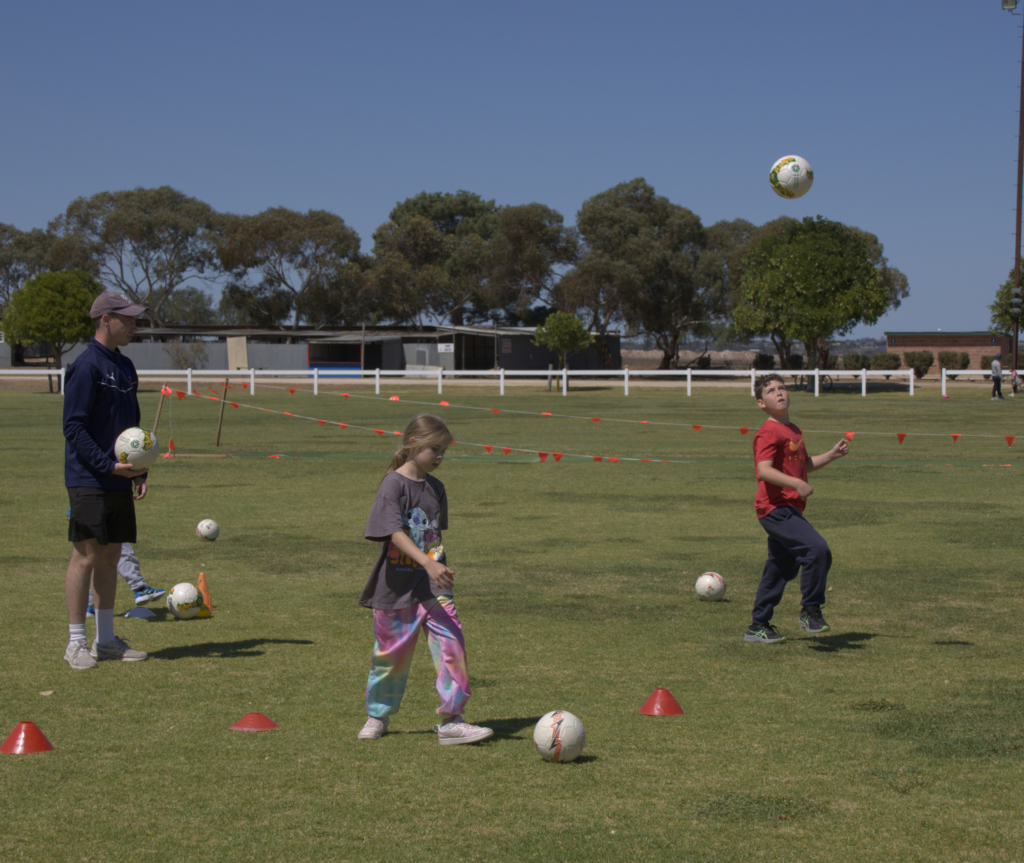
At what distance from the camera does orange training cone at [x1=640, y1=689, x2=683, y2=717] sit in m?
5.56

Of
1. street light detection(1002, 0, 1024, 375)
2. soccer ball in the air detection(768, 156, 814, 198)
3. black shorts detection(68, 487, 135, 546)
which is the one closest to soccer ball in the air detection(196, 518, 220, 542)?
black shorts detection(68, 487, 135, 546)

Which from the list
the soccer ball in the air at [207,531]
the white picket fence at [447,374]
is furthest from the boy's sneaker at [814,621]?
the white picket fence at [447,374]

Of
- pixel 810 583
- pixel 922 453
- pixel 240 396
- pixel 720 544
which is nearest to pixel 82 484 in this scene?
pixel 810 583

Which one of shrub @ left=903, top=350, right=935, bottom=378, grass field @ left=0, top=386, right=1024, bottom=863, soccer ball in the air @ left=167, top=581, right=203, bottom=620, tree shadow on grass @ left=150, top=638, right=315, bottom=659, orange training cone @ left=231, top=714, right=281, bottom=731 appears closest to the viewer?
grass field @ left=0, top=386, right=1024, bottom=863

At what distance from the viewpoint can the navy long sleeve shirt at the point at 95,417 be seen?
20.9 feet

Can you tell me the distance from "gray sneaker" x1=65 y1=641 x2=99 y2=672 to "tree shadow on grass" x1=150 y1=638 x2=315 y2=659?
46 cm

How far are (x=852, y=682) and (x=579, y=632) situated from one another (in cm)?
195

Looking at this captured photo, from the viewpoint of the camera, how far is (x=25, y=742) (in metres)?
4.87

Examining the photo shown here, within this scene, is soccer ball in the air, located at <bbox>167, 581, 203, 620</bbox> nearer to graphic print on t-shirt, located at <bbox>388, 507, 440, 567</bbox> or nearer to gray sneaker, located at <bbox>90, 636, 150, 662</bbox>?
gray sneaker, located at <bbox>90, 636, 150, 662</bbox>

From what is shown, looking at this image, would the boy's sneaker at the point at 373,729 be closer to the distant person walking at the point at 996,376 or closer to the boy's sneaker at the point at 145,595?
the boy's sneaker at the point at 145,595

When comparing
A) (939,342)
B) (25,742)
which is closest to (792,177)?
(25,742)

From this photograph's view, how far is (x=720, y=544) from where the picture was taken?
1116cm

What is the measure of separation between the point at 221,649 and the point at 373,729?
2.15m

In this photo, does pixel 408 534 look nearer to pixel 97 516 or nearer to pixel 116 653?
pixel 97 516
